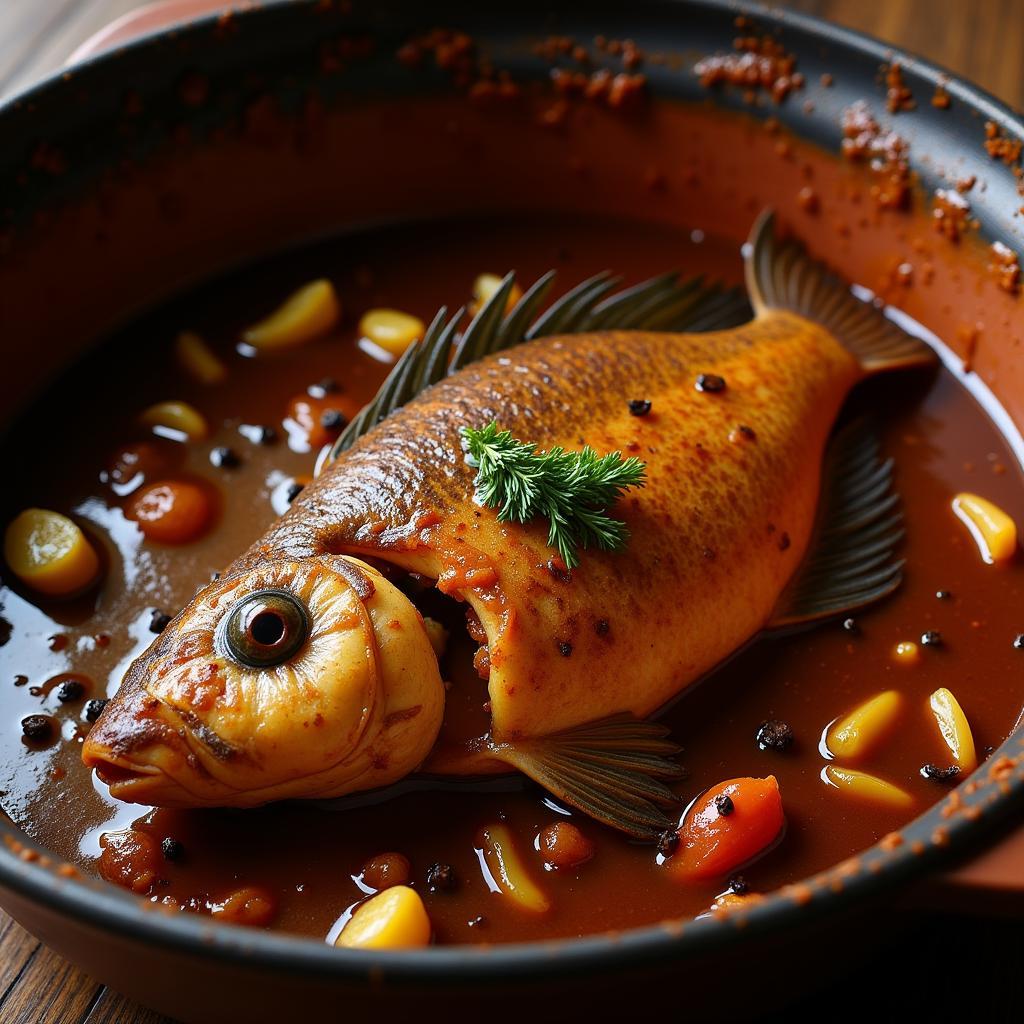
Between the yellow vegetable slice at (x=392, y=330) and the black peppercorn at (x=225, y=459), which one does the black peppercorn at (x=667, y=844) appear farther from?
the yellow vegetable slice at (x=392, y=330)

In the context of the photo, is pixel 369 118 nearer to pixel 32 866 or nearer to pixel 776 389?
pixel 776 389

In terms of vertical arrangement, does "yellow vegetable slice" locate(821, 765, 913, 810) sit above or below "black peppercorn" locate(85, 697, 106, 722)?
above

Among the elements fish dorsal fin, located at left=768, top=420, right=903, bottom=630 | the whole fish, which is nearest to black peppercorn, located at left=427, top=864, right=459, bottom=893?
the whole fish

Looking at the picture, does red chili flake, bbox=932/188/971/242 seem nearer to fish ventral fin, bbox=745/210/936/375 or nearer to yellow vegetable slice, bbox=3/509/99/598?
fish ventral fin, bbox=745/210/936/375

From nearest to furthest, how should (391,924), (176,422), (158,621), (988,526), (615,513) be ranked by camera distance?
(391,924)
(615,513)
(158,621)
(988,526)
(176,422)

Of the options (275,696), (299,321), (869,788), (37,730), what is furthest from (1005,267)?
(37,730)

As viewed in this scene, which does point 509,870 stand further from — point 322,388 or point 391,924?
point 322,388
